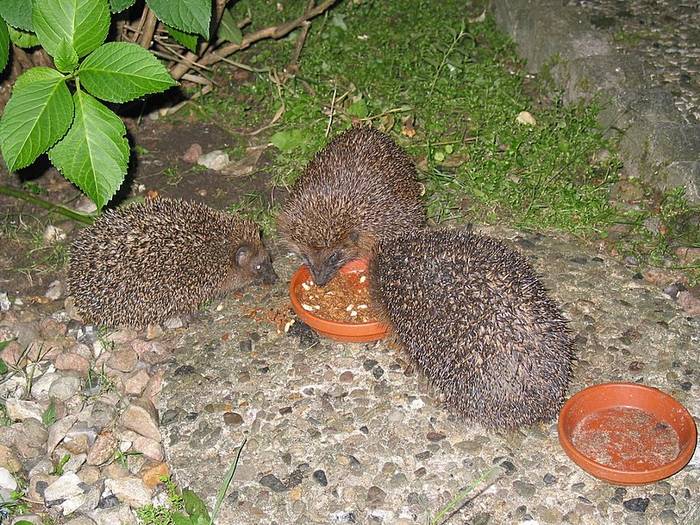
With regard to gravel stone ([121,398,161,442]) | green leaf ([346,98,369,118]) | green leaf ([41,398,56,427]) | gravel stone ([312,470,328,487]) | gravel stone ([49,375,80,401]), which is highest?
green leaf ([346,98,369,118])

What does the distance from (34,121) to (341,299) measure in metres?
2.41

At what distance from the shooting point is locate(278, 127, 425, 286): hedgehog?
5664 mm

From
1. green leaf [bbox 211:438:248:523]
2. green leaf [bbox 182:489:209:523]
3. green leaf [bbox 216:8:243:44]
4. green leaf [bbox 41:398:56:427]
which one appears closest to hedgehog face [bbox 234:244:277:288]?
green leaf [bbox 41:398:56:427]

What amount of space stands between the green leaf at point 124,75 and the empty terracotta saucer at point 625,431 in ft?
9.63

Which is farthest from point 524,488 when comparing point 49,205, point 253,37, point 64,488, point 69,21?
point 253,37

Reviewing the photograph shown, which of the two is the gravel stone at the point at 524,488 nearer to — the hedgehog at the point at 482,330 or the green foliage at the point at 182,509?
the hedgehog at the point at 482,330

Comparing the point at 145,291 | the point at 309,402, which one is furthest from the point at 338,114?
the point at 309,402

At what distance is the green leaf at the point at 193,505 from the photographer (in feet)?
14.0

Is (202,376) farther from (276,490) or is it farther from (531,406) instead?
(531,406)

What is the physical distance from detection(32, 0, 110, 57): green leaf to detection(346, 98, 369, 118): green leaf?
Result: 3.26 m

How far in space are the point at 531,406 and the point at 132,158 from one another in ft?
14.3

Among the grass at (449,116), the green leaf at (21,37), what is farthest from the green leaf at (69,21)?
the grass at (449,116)

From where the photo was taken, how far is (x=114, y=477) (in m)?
4.66

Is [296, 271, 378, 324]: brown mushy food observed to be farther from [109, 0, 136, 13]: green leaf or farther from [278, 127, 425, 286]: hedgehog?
[109, 0, 136, 13]: green leaf
